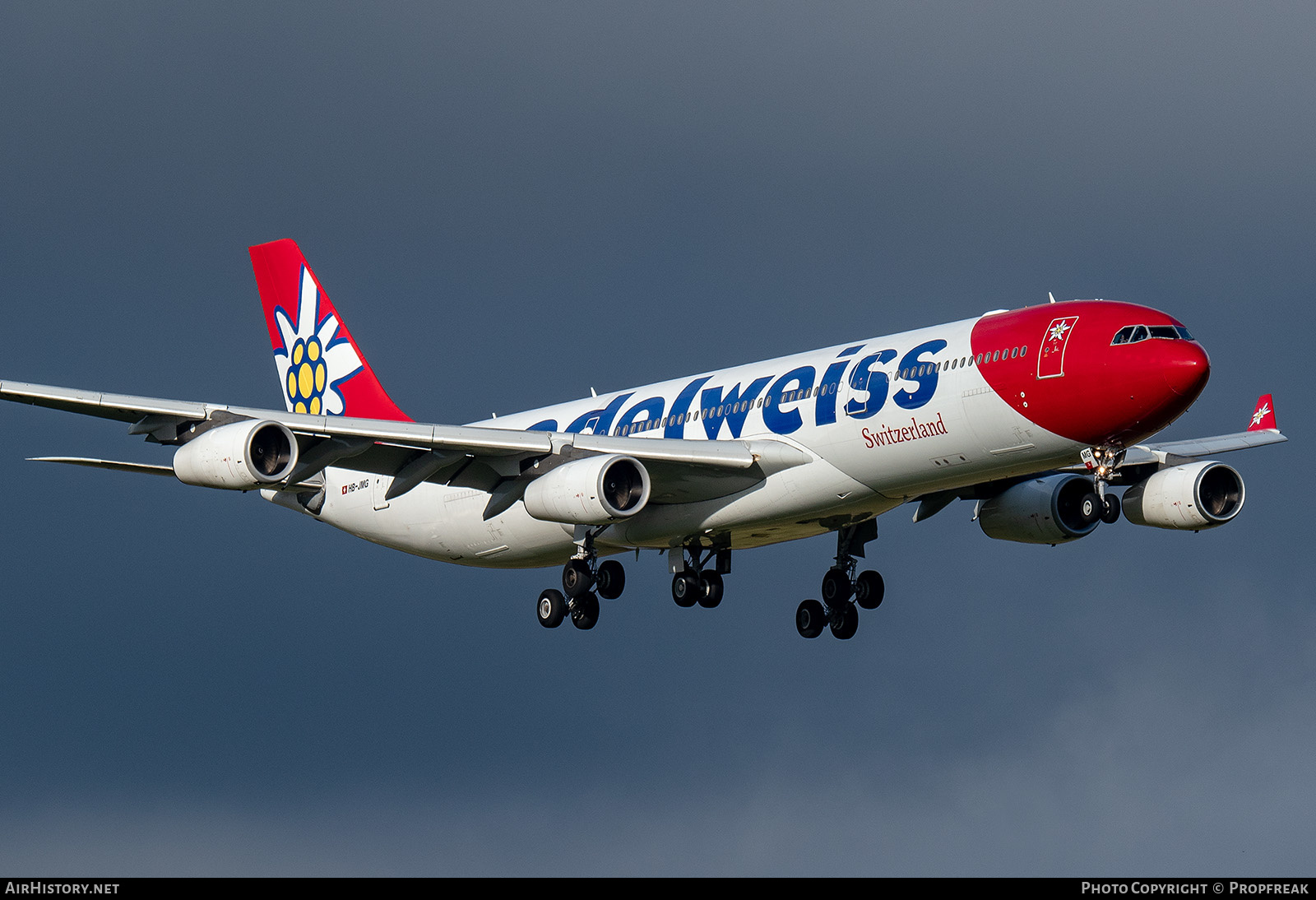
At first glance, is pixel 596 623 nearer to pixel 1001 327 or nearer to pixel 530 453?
pixel 530 453

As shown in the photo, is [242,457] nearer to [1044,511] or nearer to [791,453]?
[791,453]

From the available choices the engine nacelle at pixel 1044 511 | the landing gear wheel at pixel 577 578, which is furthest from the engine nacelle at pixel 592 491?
the engine nacelle at pixel 1044 511

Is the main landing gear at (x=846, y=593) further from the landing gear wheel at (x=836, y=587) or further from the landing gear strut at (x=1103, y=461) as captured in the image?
the landing gear strut at (x=1103, y=461)

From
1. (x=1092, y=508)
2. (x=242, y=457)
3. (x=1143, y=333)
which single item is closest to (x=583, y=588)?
(x=242, y=457)

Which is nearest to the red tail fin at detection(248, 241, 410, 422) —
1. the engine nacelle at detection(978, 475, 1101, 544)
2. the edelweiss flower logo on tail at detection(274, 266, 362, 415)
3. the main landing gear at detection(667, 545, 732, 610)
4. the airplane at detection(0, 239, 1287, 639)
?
the edelweiss flower logo on tail at detection(274, 266, 362, 415)

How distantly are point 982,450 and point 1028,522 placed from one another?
337 inches

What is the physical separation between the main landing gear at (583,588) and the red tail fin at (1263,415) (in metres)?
17.0

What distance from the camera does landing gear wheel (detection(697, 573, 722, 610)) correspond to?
149ft

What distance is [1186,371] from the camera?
36.3 m

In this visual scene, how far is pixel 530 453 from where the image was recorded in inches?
1650

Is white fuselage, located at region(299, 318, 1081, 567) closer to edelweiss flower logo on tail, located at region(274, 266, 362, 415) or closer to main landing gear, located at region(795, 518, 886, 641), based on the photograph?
main landing gear, located at region(795, 518, 886, 641)

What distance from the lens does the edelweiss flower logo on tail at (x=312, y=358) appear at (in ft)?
182

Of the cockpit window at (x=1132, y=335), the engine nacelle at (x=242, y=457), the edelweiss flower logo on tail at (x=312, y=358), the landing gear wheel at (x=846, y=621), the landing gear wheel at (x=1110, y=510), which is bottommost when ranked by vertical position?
the landing gear wheel at (x=1110, y=510)
